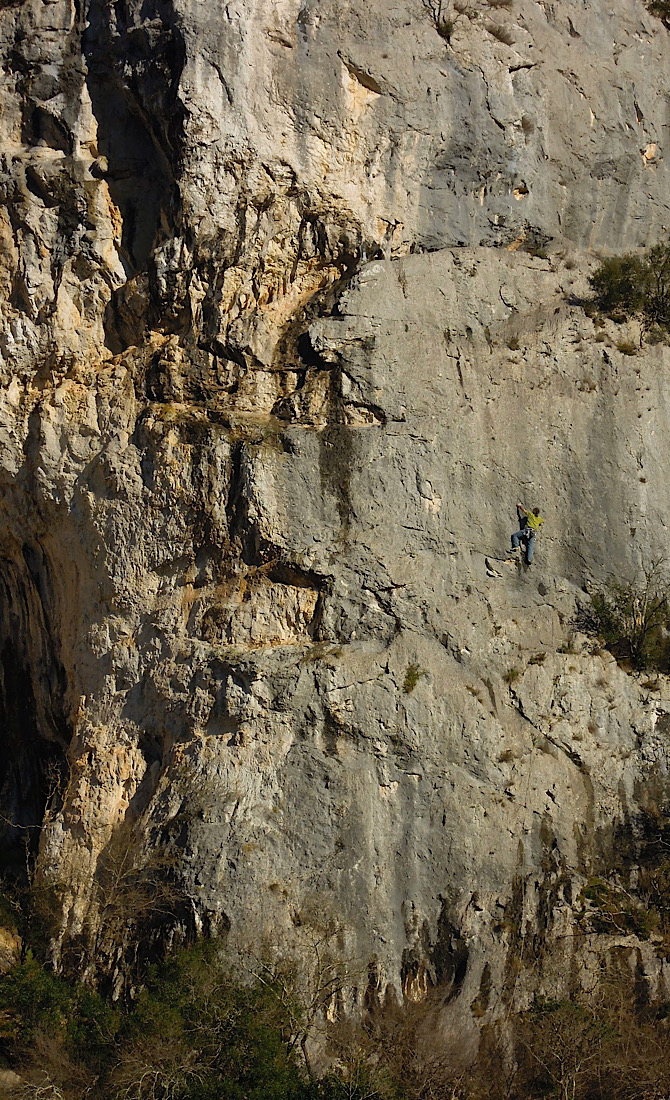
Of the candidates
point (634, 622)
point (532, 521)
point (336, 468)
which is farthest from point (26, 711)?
point (634, 622)

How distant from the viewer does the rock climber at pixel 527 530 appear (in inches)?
563

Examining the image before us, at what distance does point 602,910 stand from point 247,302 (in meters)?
9.05

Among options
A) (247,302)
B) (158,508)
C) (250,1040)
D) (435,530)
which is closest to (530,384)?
(435,530)

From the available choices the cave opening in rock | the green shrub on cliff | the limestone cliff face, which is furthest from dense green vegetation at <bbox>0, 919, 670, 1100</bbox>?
the green shrub on cliff

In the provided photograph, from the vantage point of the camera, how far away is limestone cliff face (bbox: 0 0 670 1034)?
1256 centimetres

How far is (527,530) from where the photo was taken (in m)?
14.3

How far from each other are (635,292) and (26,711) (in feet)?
36.4

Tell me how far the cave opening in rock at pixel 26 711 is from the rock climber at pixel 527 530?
678cm

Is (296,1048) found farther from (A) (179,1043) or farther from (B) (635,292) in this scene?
(B) (635,292)

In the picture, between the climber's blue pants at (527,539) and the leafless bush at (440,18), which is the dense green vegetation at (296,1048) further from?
the leafless bush at (440,18)

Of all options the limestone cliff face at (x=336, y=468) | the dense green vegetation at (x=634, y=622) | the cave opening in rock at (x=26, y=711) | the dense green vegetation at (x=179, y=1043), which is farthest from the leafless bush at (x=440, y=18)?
the dense green vegetation at (x=179, y=1043)

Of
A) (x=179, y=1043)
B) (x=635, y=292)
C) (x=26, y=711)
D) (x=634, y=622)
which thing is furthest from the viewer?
(x=26, y=711)

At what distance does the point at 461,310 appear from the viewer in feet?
50.0

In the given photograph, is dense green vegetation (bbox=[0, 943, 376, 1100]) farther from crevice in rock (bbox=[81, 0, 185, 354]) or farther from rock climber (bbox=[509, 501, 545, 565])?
crevice in rock (bbox=[81, 0, 185, 354])
